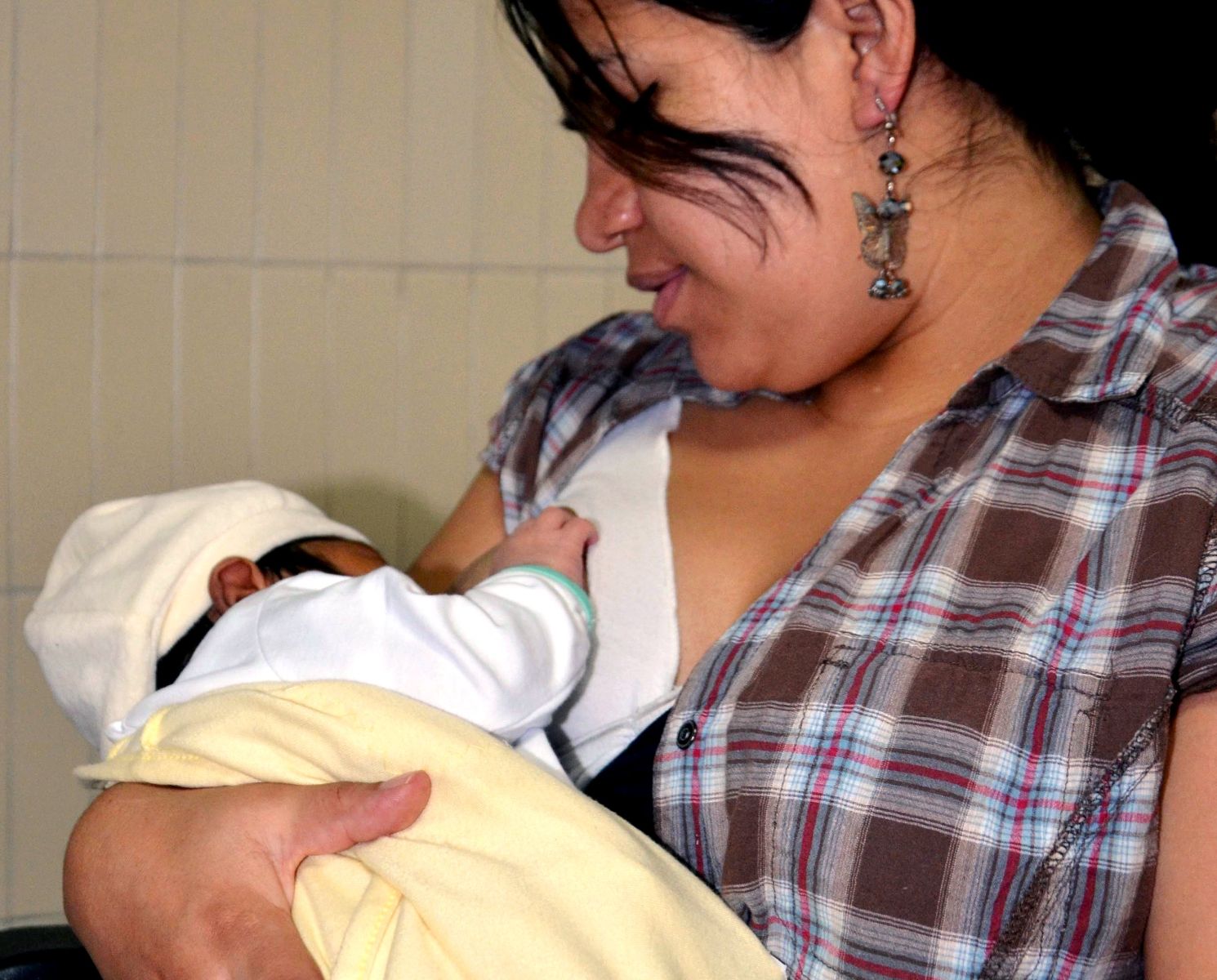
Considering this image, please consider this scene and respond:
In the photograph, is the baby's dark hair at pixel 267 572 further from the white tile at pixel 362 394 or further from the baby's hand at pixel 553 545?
the white tile at pixel 362 394

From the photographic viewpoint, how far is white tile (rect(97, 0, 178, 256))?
1782 mm

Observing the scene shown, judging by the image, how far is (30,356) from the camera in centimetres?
179

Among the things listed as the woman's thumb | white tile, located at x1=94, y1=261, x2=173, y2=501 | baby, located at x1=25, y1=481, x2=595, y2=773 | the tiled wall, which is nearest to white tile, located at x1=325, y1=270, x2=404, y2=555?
the tiled wall

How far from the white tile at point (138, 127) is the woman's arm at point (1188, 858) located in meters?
1.45

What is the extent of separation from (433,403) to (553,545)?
858 millimetres

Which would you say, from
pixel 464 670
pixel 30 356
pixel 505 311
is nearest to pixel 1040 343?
pixel 464 670

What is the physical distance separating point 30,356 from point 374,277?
47cm

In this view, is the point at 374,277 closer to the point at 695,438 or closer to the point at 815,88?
the point at 695,438

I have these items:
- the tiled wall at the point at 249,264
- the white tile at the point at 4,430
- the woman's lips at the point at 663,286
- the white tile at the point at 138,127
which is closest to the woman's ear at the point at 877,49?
the woman's lips at the point at 663,286

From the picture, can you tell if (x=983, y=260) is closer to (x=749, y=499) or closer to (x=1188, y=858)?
(x=749, y=499)

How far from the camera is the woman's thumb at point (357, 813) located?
36.7 inches

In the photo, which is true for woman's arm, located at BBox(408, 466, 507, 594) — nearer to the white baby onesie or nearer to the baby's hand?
the baby's hand

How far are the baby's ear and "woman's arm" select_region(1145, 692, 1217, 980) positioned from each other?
0.76 metres

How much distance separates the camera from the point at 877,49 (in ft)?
3.62
